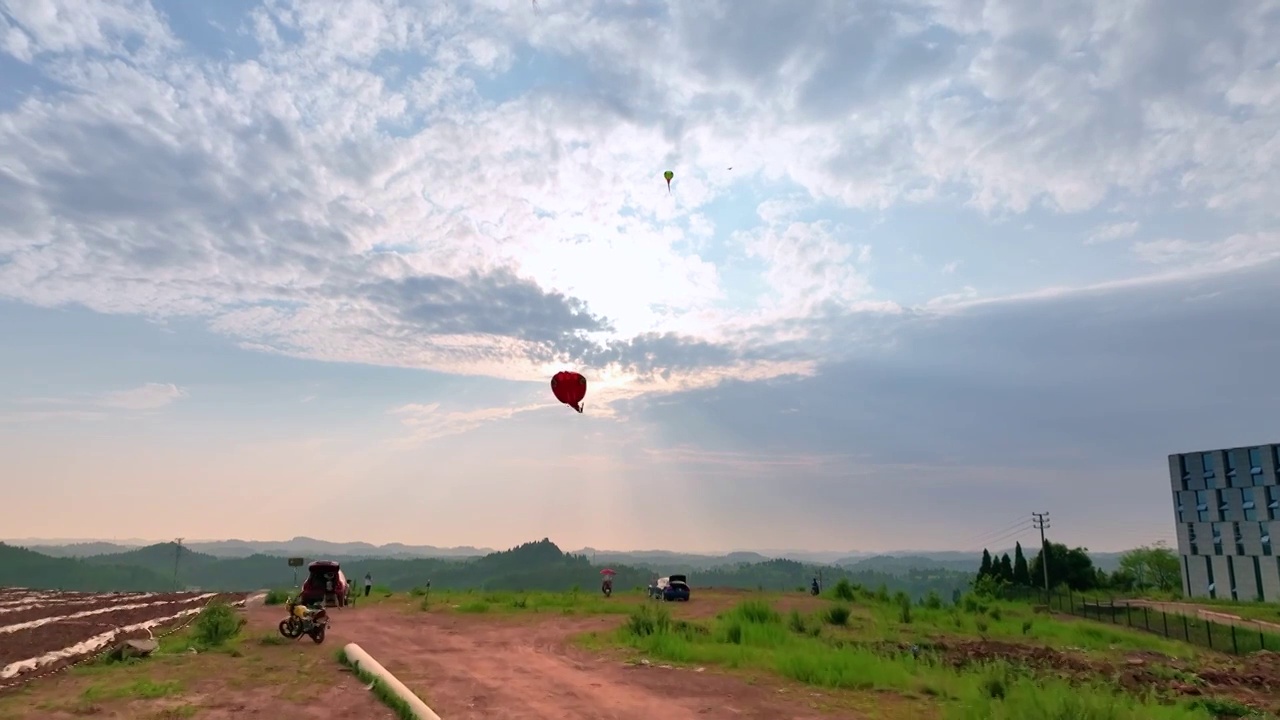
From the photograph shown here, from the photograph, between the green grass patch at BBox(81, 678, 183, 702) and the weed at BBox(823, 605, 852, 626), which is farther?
the weed at BBox(823, 605, 852, 626)

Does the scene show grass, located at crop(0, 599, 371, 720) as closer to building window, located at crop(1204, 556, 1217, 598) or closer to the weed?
the weed

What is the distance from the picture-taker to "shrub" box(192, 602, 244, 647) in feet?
65.5

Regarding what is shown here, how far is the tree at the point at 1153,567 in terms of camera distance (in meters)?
114

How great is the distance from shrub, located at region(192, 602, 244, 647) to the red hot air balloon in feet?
46.2

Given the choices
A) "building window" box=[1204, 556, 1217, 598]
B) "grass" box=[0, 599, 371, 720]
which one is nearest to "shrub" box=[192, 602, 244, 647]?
"grass" box=[0, 599, 371, 720]

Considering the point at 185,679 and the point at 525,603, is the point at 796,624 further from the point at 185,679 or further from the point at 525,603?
the point at 185,679

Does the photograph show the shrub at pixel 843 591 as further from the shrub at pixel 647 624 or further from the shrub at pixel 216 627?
the shrub at pixel 216 627

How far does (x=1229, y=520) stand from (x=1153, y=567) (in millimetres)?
31059

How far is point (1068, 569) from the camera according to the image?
7731 centimetres

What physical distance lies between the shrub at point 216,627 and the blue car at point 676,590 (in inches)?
986

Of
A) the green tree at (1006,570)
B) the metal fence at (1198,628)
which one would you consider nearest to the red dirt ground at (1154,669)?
the metal fence at (1198,628)

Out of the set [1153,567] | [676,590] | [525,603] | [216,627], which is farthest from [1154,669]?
[1153,567]

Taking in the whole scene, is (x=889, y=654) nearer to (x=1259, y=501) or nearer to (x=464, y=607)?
(x=464, y=607)

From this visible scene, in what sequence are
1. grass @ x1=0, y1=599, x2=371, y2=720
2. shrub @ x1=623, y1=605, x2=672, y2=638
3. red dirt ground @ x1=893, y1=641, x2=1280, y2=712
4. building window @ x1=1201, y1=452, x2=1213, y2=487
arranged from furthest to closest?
building window @ x1=1201, y1=452, x2=1213, y2=487 < shrub @ x1=623, y1=605, x2=672, y2=638 < red dirt ground @ x1=893, y1=641, x2=1280, y2=712 < grass @ x1=0, y1=599, x2=371, y2=720
